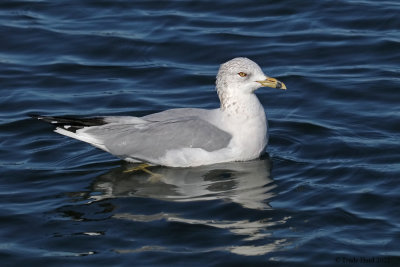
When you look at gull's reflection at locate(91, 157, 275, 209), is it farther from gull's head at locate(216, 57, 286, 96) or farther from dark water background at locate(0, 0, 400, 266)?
gull's head at locate(216, 57, 286, 96)

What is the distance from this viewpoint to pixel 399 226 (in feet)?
28.9

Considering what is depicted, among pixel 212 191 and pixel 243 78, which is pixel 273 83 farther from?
pixel 212 191

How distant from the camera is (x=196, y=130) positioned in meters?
10.4

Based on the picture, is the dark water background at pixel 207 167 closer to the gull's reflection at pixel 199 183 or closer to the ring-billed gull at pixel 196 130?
the gull's reflection at pixel 199 183

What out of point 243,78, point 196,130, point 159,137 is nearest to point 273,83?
point 243,78

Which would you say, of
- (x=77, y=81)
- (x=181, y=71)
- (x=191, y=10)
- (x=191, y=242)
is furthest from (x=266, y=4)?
(x=191, y=242)

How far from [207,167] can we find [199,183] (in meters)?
0.41

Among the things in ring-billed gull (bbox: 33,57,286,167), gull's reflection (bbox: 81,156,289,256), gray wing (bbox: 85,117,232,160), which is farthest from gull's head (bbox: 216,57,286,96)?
gull's reflection (bbox: 81,156,289,256)

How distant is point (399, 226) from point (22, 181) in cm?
433

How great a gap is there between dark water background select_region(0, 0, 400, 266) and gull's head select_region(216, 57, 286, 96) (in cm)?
90

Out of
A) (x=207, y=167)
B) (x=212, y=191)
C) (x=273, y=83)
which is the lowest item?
(x=212, y=191)

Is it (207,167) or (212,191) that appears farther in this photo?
(207,167)

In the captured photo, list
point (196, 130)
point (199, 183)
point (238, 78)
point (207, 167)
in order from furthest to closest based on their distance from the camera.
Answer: point (238, 78) → point (207, 167) → point (196, 130) → point (199, 183)

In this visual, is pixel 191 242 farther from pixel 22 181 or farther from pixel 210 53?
pixel 210 53
